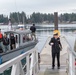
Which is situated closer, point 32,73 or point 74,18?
point 32,73

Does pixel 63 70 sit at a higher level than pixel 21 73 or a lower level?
lower

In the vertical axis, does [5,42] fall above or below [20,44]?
above

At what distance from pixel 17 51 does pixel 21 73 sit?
1205cm

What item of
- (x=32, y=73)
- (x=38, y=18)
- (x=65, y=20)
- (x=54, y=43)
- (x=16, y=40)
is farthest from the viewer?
Answer: (x=65, y=20)

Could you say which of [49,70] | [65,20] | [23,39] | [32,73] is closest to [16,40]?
[23,39]

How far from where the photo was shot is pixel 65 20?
10881 cm

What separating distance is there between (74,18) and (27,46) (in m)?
81.8

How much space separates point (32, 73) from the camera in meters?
11.0

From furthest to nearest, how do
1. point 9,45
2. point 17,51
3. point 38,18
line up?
point 38,18 < point 9,45 < point 17,51

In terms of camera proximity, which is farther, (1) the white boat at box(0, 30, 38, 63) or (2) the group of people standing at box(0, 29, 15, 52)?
(2) the group of people standing at box(0, 29, 15, 52)

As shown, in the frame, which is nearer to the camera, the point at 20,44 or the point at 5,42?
the point at 5,42

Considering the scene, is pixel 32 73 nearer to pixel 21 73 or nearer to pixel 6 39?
pixel 21 73

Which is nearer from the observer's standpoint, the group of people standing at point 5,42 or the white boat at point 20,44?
the white boat at point 20,44

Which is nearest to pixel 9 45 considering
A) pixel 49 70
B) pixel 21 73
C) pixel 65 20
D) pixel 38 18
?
pixel 49 70
